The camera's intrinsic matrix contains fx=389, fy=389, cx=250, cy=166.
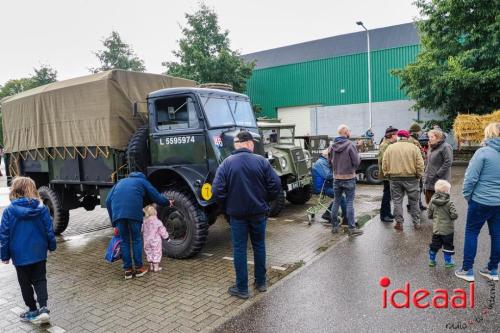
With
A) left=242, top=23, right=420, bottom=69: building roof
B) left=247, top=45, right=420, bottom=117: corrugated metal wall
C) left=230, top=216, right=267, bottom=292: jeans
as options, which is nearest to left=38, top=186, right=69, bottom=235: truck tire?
left=230, top=216, right=267, bottom=292: jeans

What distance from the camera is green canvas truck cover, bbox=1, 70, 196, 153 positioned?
655cm

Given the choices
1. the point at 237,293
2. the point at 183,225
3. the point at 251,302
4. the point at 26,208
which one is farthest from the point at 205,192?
the point at 26,208

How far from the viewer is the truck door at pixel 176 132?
19.5 ft

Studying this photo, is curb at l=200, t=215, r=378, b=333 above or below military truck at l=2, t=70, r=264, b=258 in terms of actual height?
below

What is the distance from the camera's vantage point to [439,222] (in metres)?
4.96

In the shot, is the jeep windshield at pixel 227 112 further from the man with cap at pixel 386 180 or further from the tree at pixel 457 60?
the tree at pixel 457 60

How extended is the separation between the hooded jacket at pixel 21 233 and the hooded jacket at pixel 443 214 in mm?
4655

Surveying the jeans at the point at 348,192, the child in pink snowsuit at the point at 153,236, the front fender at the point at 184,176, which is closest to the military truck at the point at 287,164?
the jeans at the point at 348,192

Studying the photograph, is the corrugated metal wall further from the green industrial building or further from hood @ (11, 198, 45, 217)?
hood @ (11, 198, 45, 217)

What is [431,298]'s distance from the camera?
4.12 metres

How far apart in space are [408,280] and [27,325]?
4275 mm

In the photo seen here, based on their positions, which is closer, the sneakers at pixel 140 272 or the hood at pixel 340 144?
the sneakers at pixel 140 272

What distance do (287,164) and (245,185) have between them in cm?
492

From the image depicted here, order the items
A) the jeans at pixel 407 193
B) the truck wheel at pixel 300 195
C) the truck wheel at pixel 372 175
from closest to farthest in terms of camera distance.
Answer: the jeans at pixel 407 193 → the truck wheel at pixel 300 195 → the truck wheel at pixel 372 175
